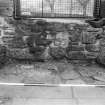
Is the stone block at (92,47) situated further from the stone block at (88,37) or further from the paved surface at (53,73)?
the paved surface at (53,73)

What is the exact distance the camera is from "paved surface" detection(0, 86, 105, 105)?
3051mm

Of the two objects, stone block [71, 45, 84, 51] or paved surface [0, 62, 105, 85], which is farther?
stone block [71, 45, 84, 51]

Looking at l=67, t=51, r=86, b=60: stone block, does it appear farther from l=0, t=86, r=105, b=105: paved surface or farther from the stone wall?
l=0, t=86, r=105, b=105: paved surface

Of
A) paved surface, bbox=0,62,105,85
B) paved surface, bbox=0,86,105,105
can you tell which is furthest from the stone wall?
paved surface, bbox=0,86,105,105

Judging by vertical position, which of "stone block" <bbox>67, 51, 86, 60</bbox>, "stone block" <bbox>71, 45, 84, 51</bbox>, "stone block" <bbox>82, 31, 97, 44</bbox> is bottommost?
"stone block" <bbox>67, 51, 86, 60</bbox>

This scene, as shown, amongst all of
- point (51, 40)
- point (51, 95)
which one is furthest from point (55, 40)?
point (51, 95)

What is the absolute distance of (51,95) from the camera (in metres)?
3.30

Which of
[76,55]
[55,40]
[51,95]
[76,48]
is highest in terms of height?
[55,40]

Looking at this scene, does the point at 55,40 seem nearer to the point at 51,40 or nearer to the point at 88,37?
the point at 51,40

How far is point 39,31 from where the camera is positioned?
4.49m

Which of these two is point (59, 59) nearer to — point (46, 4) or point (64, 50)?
point (64, 50)

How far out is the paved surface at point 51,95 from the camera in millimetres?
3051

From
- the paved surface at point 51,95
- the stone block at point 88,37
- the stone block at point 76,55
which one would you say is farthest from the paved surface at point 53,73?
the stone block at point 88,37

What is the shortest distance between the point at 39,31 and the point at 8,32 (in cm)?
59
